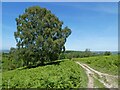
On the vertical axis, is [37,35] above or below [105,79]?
above

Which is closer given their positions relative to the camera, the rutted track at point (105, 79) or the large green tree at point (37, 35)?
the rutted track at point (105, 79)

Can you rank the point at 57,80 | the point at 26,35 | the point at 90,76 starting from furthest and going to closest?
the point at 26,35
the point at 90,76
the point at 57,80

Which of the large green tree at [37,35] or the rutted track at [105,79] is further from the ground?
the large green tree at [37,35]

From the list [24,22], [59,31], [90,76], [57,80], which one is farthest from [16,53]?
[57,80]

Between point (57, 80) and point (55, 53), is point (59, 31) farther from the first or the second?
point (57, 80)

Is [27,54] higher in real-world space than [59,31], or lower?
lower

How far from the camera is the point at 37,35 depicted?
18.1 metres

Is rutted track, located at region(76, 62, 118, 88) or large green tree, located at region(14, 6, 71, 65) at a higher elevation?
large green tree, located at region(14, 6, 71, 65)

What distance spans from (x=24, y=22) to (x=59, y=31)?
271 centimetres

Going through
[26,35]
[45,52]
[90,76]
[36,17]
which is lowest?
[90,76]

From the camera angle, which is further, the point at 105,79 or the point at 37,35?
the point at 37,35

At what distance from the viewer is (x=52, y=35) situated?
18469mm

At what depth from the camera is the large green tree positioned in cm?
1783

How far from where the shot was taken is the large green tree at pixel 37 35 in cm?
1783
